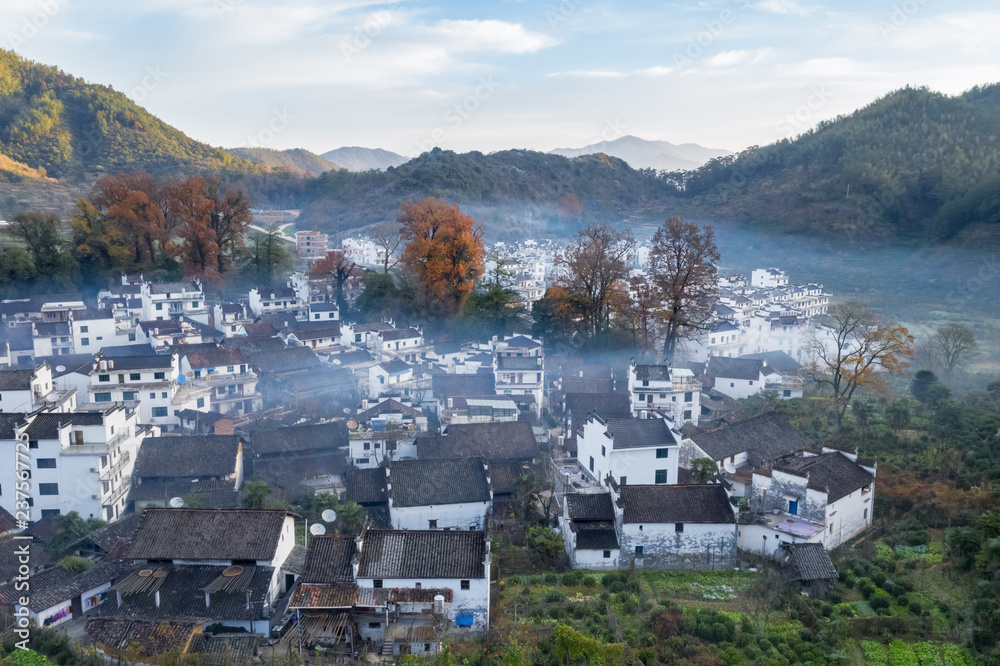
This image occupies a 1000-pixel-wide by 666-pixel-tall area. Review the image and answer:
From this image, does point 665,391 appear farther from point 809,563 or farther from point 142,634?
point 142,634

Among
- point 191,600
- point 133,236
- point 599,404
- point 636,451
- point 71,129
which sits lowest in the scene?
point 191,600

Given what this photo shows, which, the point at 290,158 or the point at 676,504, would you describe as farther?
the point at 290,158

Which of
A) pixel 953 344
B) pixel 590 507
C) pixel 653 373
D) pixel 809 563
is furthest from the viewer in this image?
pixel 953 344

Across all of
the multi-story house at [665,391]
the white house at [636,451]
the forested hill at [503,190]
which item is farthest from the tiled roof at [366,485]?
the forested hill at [503,190]

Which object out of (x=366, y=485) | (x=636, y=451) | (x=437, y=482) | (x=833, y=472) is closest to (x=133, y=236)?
(x=366, y=485)

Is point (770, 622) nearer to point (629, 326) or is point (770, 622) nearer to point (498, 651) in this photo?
point (498, 651)

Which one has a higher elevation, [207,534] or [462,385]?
[462,385]

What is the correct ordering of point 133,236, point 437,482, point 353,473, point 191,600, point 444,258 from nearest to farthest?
point 191,600
point 437,482
point 353,473
point 444,258
point 133,236
